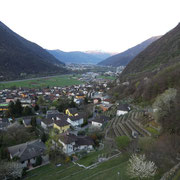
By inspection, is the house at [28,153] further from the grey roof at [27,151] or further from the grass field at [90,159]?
the grass field at [90,159]

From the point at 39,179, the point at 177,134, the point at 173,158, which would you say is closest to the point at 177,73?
the point at 177,134

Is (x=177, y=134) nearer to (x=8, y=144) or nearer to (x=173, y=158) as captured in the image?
(x=173, y=158)

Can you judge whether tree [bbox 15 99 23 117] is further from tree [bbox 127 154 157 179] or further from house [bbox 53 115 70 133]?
tree [bbox 127 154 157 179]

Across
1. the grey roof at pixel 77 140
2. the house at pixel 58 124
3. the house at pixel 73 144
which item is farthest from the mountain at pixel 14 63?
the house at pixel 73 144

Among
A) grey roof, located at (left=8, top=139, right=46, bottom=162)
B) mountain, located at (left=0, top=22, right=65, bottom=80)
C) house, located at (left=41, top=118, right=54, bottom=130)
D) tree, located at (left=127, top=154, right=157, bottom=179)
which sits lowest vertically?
house, located at (left=41, top=118, right=54, bottom=130)

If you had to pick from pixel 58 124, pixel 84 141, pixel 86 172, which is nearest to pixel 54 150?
pixel 84 141

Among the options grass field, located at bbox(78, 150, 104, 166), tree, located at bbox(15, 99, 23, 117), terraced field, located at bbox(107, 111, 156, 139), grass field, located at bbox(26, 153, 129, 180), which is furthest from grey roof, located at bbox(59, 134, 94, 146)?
tree, located at bbox(15, 99, 23, 117)
